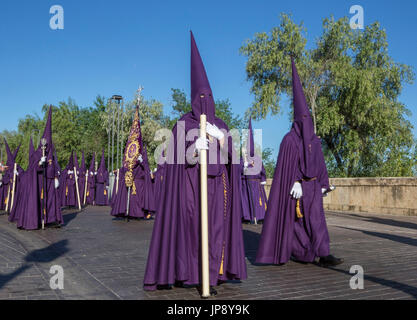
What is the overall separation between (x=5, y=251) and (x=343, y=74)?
22.1m

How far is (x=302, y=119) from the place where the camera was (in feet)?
20.7

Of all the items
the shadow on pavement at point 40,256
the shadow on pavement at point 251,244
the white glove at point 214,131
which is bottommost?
the shadow on pavement at point 251,244

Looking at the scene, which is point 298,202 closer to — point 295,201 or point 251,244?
point 295,201

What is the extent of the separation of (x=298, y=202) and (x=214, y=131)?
242cm

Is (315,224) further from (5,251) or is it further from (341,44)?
(341,44)

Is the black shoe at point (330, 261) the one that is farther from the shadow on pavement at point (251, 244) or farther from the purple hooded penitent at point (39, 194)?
the purple hooded penitent at point (39, 194)

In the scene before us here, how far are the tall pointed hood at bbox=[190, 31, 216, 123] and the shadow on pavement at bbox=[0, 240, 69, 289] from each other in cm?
295

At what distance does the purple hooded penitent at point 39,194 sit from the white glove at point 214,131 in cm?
778

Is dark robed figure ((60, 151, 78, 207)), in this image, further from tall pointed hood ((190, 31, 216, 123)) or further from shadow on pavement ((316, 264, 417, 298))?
shadow on pavement ((316, 264, 417, 298))

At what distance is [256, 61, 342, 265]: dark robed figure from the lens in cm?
593

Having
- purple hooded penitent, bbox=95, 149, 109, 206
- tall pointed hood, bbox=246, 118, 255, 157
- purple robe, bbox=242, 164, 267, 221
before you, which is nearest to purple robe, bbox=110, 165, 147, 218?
purple robe, bbox=242, 164, 267, 221

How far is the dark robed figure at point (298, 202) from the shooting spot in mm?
5926

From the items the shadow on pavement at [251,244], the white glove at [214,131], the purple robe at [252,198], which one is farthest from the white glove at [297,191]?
the purple robe at [252,198]

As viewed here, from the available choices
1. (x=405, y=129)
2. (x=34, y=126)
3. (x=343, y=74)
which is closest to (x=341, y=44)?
(x=343, y=74)
